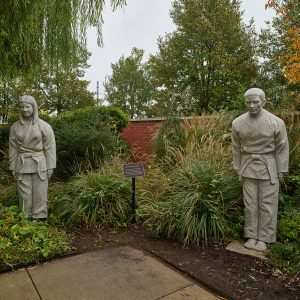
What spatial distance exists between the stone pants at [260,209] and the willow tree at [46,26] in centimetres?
247

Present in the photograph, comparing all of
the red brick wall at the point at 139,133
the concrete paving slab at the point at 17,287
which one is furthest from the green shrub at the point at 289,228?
the red brick wall at the point at 139,133

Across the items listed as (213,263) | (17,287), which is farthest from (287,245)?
(17,287)

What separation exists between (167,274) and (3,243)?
1.83 meters

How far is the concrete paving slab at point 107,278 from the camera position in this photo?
253 cm

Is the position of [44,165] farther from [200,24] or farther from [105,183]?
[200,24]

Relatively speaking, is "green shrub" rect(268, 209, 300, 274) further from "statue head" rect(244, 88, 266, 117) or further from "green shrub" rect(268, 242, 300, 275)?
"statue head" rect(244, 88, 266, 117)

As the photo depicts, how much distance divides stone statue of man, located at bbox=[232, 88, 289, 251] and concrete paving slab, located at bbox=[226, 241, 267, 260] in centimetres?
6

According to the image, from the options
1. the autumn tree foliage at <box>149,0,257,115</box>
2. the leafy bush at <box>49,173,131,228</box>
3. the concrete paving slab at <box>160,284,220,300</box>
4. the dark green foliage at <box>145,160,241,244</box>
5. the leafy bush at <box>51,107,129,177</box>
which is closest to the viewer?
the concrete paving slab at <box>160,284,220,300</box>

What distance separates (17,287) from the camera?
263 centimetres

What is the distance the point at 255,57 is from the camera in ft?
43.9

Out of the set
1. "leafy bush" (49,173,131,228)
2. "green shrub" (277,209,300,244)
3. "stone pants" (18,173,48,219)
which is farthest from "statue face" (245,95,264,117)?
"stone pants" (18,173,48,219)

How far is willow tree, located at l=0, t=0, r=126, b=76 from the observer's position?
2994 mm

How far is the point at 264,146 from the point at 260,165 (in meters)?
0.23

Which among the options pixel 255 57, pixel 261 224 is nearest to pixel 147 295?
pixel 261 224
